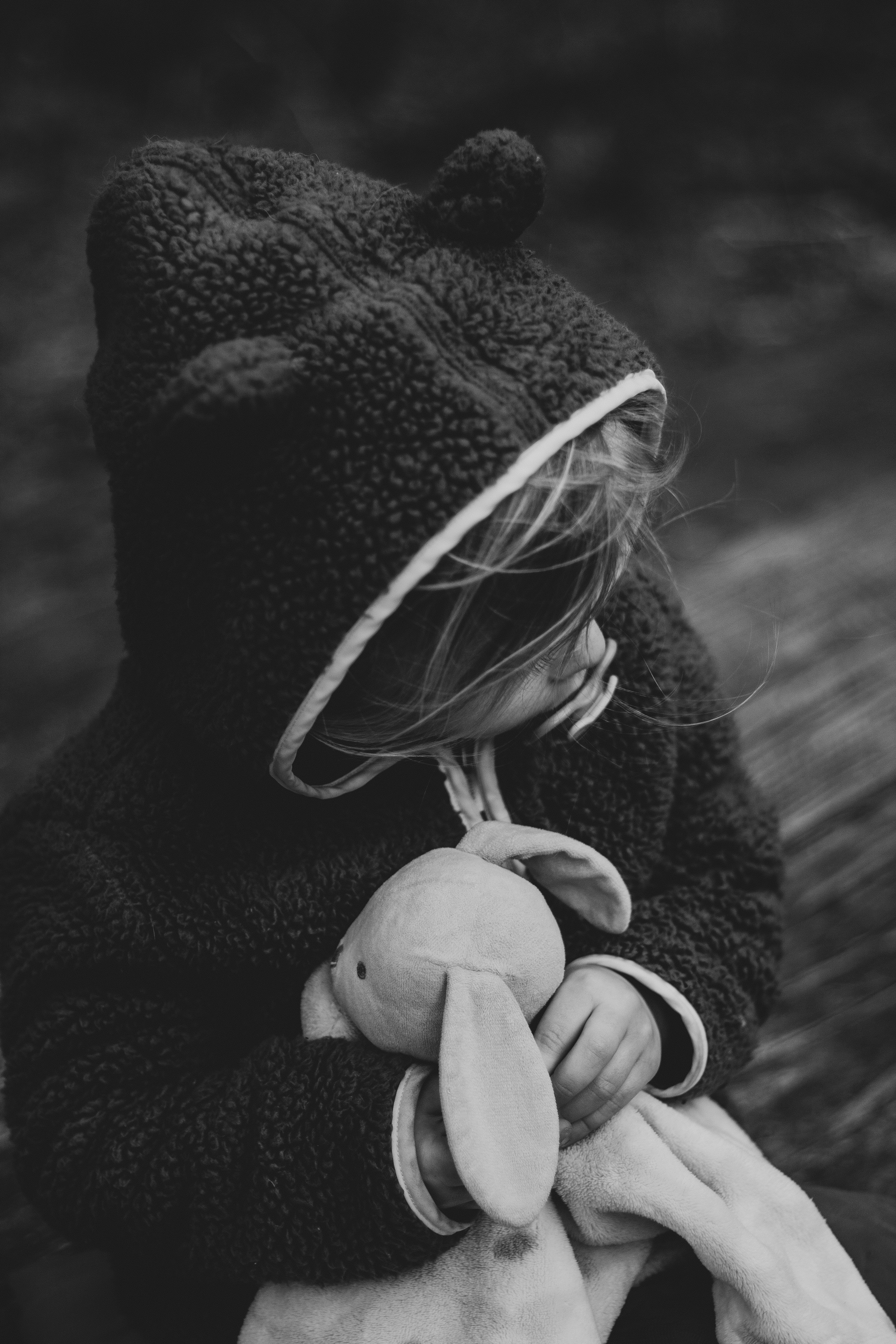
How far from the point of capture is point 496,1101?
795 millimetres

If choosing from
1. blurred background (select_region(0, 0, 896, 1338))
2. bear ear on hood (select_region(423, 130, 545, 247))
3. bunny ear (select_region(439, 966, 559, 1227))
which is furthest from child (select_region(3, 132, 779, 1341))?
blurred background (select_region(0, 0, 896, 1338))

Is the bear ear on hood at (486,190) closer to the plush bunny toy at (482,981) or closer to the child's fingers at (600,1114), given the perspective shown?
the plush bunny toy at (482,981)

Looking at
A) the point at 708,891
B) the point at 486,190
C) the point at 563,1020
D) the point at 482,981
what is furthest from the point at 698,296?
the point at 482,981

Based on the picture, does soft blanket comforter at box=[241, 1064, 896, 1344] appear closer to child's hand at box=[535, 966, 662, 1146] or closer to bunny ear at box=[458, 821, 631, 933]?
child's hand at box=[535, 966, 662, 1146]

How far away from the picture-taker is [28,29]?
3357 mm

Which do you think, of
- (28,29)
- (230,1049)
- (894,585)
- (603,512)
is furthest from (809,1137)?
(28,29)

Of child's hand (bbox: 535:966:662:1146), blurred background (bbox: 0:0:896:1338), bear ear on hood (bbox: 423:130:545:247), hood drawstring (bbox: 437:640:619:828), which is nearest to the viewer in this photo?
bear ear on hood (bbox: 423:130:545:247)

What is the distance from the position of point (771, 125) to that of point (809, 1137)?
400 cm

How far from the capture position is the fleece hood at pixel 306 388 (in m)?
0.77

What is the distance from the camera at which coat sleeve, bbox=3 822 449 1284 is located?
0.89 metres

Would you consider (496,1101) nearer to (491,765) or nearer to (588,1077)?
(588,1077)

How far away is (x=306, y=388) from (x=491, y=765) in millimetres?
416

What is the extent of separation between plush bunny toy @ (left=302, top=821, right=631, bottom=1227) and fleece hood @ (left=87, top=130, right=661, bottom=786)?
0.16m

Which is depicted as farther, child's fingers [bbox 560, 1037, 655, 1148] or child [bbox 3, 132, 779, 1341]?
child's fingers [bbox 560, 1037, 655, 1148]
